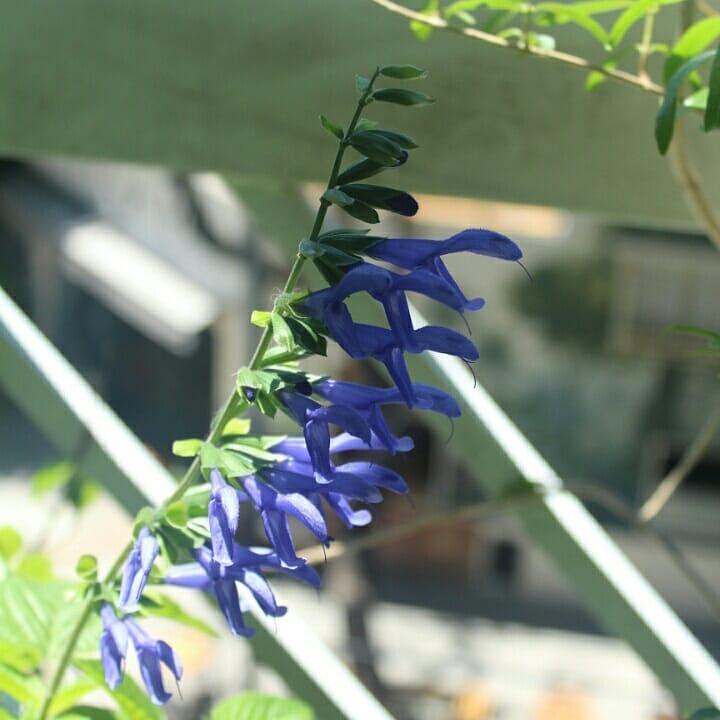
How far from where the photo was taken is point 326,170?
41 centimetres

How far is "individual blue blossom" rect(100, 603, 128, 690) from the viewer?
33 cm

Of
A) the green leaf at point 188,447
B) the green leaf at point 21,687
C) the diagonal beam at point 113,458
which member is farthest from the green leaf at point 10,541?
the green leaf at point 188,447

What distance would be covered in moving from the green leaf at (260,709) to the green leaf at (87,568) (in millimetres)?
103

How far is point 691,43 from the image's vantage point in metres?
0.36

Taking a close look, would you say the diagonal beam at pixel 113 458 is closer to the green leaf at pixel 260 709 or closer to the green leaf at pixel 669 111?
the green leaf at pixel 260 709

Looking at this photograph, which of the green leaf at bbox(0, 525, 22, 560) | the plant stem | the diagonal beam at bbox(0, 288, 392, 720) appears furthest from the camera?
the green leaf at bbox(0, 525, 22, 560)

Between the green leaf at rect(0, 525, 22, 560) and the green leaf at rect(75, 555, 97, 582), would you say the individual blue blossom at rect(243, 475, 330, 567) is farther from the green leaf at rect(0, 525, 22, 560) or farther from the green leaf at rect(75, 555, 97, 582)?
the green leaf at rect(0, 525, 22, 560)

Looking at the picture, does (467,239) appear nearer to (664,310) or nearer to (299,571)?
(299,571)

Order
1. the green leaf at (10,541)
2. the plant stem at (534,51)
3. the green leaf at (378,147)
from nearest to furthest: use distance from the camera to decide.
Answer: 1. the green leaf at (378,147)
2. the plant stem at (534,51)
3. the green leaf at (10,541)

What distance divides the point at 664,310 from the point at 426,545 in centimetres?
188

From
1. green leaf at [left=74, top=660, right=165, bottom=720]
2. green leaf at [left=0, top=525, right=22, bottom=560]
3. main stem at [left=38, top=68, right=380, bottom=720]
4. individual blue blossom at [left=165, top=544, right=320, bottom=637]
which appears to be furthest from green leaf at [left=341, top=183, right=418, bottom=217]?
green leaf at [left=0, top=525, right=22, bottom=560]

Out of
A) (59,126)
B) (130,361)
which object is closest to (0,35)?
(59,126)

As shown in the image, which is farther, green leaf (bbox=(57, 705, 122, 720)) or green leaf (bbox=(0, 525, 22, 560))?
green leaf (bbox=(0, 525, 22, 560))

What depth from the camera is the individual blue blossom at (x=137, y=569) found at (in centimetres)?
31
